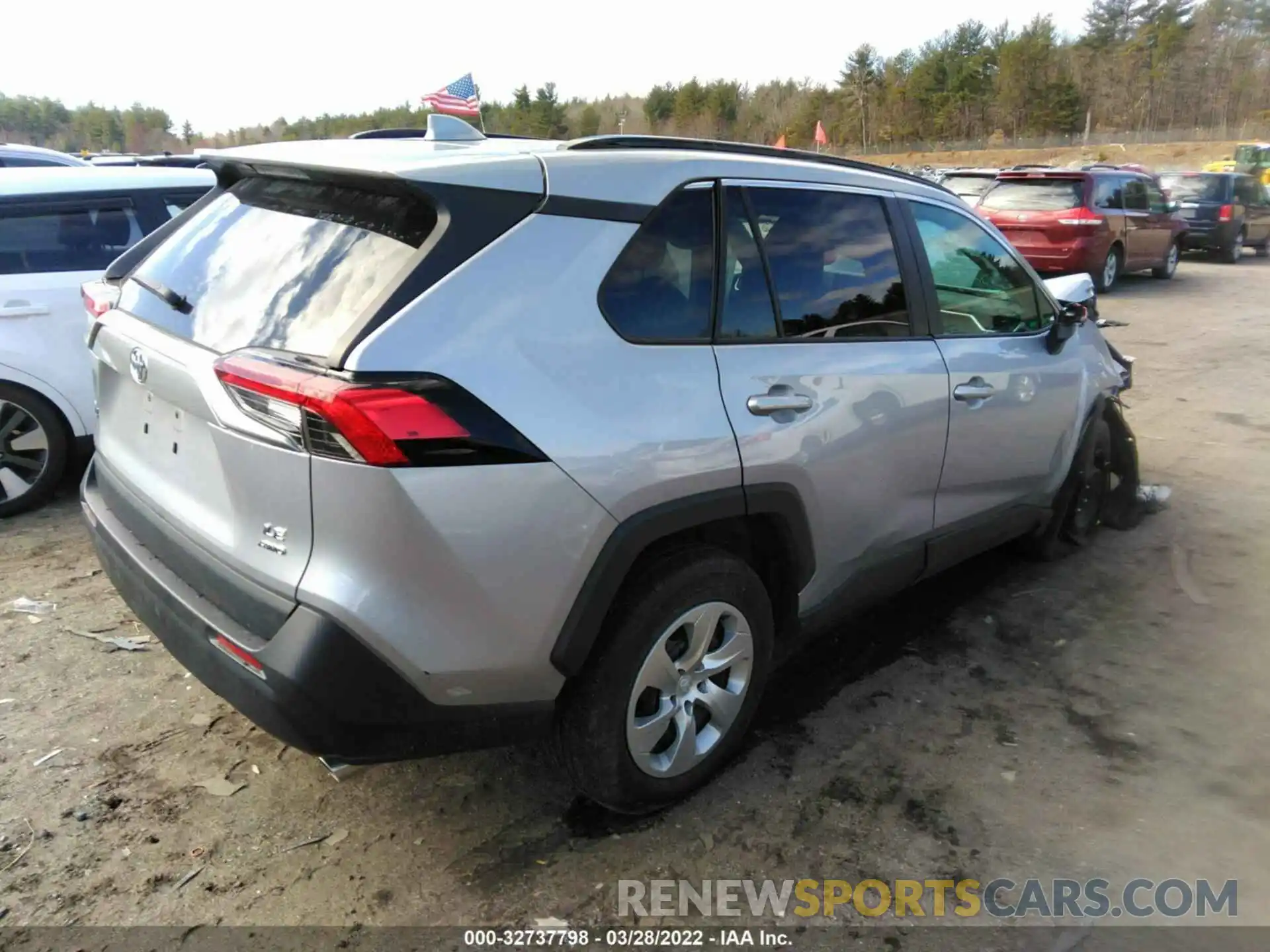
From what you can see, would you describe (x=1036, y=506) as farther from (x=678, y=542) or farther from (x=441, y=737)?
(x=441, y=737)

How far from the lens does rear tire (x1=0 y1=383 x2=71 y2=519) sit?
4.96 metres

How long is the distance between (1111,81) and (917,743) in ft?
245

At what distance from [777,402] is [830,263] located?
0.67 m

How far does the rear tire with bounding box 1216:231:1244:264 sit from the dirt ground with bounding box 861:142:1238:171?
23.3 metres

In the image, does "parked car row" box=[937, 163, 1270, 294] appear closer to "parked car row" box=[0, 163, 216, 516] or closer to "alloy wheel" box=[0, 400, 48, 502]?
"parked car row" box=[0, 163, 216, 516]

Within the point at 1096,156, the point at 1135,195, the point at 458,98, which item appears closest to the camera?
the point at 458,98

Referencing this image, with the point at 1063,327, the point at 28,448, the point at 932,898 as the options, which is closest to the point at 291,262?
the point at 932,898

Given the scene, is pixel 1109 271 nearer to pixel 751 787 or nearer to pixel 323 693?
pixel 751 787

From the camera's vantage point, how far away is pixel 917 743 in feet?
10.7

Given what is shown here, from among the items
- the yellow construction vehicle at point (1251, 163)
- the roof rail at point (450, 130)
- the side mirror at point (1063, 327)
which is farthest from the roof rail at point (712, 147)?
the yellow construction vehicle at point (1251, 163)

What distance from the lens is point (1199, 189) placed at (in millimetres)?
18719

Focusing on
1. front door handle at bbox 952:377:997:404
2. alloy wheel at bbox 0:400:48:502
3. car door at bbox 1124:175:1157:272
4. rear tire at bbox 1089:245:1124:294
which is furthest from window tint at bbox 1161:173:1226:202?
alloy wheel at bbox 0:400:48:502

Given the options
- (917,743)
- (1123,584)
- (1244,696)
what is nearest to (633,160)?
(917,743)

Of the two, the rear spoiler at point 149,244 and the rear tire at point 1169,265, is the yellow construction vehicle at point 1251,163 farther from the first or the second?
the rear spoiler at point 149,244
